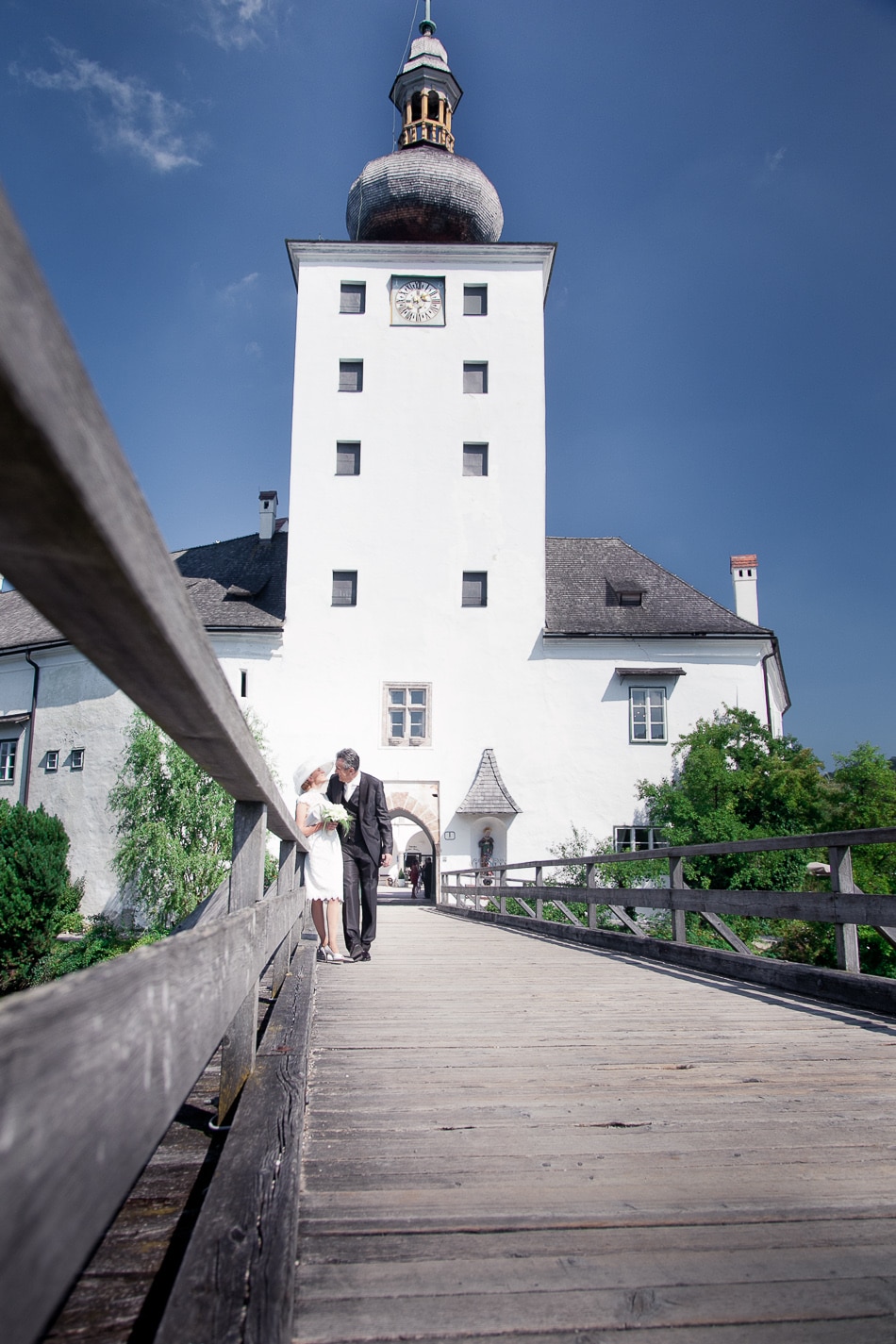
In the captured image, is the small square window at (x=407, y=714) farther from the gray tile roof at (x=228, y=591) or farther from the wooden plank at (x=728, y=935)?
the wooden plank at (x=728, y=935)

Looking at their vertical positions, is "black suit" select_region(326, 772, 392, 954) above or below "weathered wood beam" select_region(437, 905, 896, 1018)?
above

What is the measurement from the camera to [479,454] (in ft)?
90.1

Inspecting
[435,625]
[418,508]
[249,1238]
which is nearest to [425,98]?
[418,508]

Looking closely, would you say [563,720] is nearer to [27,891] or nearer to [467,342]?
[467,342]

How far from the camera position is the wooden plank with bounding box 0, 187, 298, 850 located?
74cm

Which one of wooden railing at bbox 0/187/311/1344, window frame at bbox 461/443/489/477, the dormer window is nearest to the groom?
wooden railing at bbox 0/187/311/1344

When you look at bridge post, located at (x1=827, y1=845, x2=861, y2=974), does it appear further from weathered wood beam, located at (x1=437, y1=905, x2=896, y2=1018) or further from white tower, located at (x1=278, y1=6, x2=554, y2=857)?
white tower, located at (x1=278, y1=6, x2=554, y2=857)

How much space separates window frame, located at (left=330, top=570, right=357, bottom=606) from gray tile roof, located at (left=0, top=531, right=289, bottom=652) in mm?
1561

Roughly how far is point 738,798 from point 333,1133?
22385 millimetres

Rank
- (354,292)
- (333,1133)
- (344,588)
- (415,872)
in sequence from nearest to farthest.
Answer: (333,1133)
(344,588)
(354,292)
(415,872)

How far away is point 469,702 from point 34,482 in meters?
25.0

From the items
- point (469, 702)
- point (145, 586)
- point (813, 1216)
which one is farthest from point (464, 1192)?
point (469, 702)

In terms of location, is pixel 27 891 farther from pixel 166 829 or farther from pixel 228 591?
pixel 228 591

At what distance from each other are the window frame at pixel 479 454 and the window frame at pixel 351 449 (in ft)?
9.55
